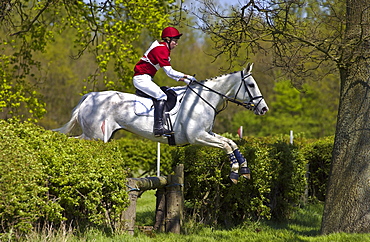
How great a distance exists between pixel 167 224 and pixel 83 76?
27342 mm

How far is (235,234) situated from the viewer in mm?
8164

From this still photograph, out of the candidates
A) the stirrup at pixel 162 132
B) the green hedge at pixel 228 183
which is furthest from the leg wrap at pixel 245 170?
the stirrup at pixel 162 132

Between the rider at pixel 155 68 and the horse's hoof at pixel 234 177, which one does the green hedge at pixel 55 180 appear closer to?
the rider at pixel 155 68

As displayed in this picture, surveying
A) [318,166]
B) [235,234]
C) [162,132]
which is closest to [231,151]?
[162,132]

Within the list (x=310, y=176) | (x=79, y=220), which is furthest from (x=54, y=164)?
(x=310, y=176)

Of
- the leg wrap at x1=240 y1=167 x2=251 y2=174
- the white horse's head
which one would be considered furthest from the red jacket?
the leg wrap at x1=240 y1=167 x2=251 y2=174

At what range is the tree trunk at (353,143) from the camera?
7.57 meters

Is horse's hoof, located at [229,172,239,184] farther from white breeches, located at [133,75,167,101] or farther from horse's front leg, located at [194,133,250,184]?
white breeches, located at [133,75,167,101]

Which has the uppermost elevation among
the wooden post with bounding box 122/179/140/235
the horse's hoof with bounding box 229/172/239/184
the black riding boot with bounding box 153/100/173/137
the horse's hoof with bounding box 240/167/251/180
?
the black riding boot with bounding box 153/100/173/137

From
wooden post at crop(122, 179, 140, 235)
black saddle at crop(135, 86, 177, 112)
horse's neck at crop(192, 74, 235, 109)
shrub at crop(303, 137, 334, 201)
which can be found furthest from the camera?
shrub at crop(303, 137, 334, 201)

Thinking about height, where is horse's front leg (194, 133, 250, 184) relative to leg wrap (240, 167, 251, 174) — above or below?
above

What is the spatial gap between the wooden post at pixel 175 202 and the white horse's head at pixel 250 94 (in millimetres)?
1424

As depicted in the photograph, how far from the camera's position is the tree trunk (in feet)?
24.8

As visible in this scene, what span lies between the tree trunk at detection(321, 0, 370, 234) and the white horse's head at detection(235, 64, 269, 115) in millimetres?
1215
